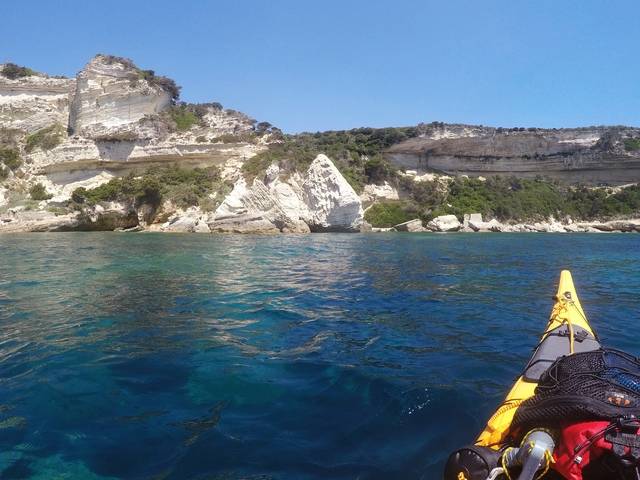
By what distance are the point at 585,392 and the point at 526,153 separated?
55695 mm

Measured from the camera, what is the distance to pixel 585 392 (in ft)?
7.46

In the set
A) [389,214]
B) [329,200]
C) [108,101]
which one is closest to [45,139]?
[108,101]

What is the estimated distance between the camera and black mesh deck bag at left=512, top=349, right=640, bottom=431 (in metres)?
2.11

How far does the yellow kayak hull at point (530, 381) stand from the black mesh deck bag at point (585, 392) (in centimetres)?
18

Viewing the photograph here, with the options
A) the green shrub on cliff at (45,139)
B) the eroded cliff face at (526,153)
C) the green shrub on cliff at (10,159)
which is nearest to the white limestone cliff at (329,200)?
the eroded cliff face at (526,153)

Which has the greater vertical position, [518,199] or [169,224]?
[518,199]

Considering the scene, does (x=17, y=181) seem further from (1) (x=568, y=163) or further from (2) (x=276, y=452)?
(1) (x=568, y=163)

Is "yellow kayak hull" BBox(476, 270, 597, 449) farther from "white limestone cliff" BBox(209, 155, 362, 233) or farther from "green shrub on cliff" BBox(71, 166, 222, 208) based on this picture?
"green shrub on cliff" BBox(71, 166, 222, 208)

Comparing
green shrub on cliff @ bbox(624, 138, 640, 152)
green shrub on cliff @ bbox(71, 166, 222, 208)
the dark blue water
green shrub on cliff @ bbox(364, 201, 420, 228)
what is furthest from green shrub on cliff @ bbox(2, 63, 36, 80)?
green shrub on cliff @ bbox(624, 138, 640, 152)

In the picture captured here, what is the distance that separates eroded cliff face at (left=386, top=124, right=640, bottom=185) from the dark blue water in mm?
43261

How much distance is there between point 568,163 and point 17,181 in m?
57.8

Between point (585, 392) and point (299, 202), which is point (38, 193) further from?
point (585, 392)

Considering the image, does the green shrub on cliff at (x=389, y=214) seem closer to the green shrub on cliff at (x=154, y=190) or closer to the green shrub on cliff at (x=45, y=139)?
the green shrub on cliff at (x=154, y=190)

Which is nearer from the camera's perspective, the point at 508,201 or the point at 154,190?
the point at 154,190
